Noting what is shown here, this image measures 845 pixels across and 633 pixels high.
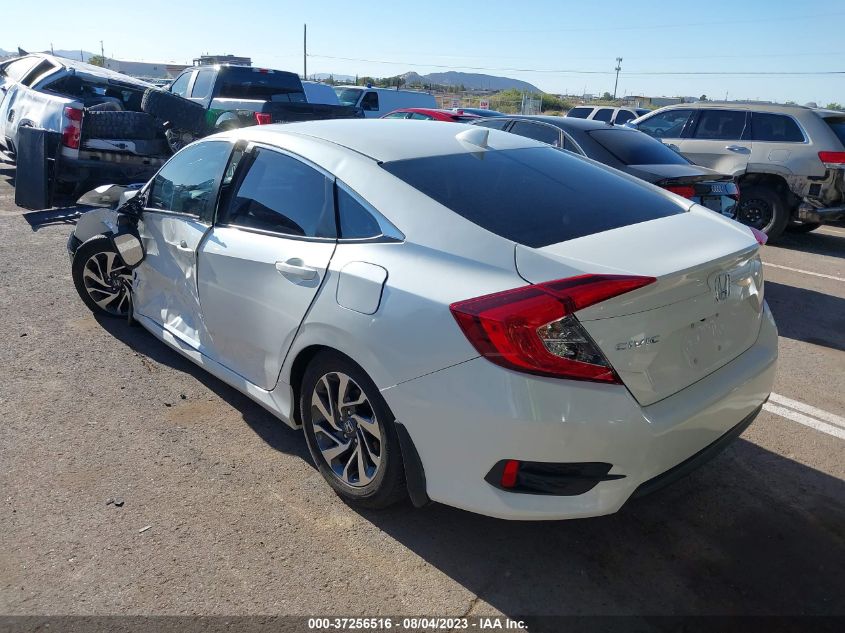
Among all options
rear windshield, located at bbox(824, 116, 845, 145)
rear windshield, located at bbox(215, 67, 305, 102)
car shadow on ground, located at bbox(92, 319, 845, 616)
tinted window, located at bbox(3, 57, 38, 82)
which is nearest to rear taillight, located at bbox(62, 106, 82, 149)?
tinted window, located at bbox(3, 57, 38, 82)

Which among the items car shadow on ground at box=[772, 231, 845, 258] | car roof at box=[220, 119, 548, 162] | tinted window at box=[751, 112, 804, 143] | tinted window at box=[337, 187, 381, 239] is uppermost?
tinted window at box=[751, 112, 804, 143]

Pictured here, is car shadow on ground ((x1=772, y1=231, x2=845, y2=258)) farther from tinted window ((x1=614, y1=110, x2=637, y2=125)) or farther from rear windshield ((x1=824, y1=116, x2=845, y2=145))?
tinted window ((x1=614, y1=110, x2=637, y2=125))

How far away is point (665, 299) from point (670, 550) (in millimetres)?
1136

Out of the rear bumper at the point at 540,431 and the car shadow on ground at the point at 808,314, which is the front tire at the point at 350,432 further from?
the car shadow on ground at the point at 808,314

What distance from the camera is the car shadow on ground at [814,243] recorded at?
30.2 feet

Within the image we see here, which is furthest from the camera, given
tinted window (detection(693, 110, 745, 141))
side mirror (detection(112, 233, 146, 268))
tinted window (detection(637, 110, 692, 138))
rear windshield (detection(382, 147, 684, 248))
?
tinted window (detection(637, 110, 692, 138))

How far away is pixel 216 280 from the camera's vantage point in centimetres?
362

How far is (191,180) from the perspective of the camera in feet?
13.4

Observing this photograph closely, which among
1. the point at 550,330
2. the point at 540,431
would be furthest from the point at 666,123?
the point at 540,431

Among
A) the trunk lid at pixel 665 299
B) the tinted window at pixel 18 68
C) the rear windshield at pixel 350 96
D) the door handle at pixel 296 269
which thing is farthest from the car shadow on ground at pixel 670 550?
the rear windshield at pixel 350 96

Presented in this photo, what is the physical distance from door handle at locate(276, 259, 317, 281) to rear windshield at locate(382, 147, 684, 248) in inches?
22.2

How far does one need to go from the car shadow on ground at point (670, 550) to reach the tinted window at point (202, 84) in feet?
33.5

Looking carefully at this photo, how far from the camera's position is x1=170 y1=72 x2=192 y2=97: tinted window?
40.1 feet

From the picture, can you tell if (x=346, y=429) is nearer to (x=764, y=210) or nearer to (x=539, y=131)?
(x=539, y=131)
